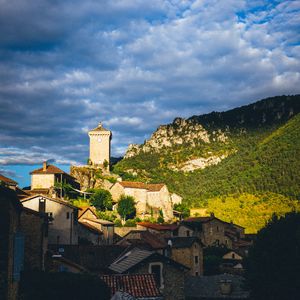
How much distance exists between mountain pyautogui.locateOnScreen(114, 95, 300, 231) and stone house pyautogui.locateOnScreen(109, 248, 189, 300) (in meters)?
62.0

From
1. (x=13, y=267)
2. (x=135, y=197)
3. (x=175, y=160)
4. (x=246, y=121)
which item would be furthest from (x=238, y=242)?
(x=246, y=121)

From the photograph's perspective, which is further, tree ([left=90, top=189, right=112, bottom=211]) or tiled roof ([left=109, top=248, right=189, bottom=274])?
tree ([left=90, top=189, right=112, bottom=211])

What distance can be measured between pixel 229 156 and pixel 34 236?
436 ft

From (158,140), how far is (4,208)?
171 m

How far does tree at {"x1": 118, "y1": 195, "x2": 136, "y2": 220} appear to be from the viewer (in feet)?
264

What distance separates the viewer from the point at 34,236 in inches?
1164

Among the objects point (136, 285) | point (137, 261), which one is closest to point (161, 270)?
point (137, 261)

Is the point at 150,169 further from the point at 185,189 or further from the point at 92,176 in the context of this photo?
the point at 92,176

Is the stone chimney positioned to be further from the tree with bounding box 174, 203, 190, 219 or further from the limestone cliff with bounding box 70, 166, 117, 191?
the tree with bounding box 174, 203, 190, 219

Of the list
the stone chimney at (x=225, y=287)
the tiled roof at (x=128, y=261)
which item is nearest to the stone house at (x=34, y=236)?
the tiled roof at (x=128, y=261)

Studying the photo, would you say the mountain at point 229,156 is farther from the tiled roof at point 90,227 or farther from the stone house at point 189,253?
the tiled roof at point 90,227

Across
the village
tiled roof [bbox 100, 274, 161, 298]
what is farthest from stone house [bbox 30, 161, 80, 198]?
tiled roof [bbox 100, 274, 161, 298]

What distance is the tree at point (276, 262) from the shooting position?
105ft

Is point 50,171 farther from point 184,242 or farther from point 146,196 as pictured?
point 184,242
